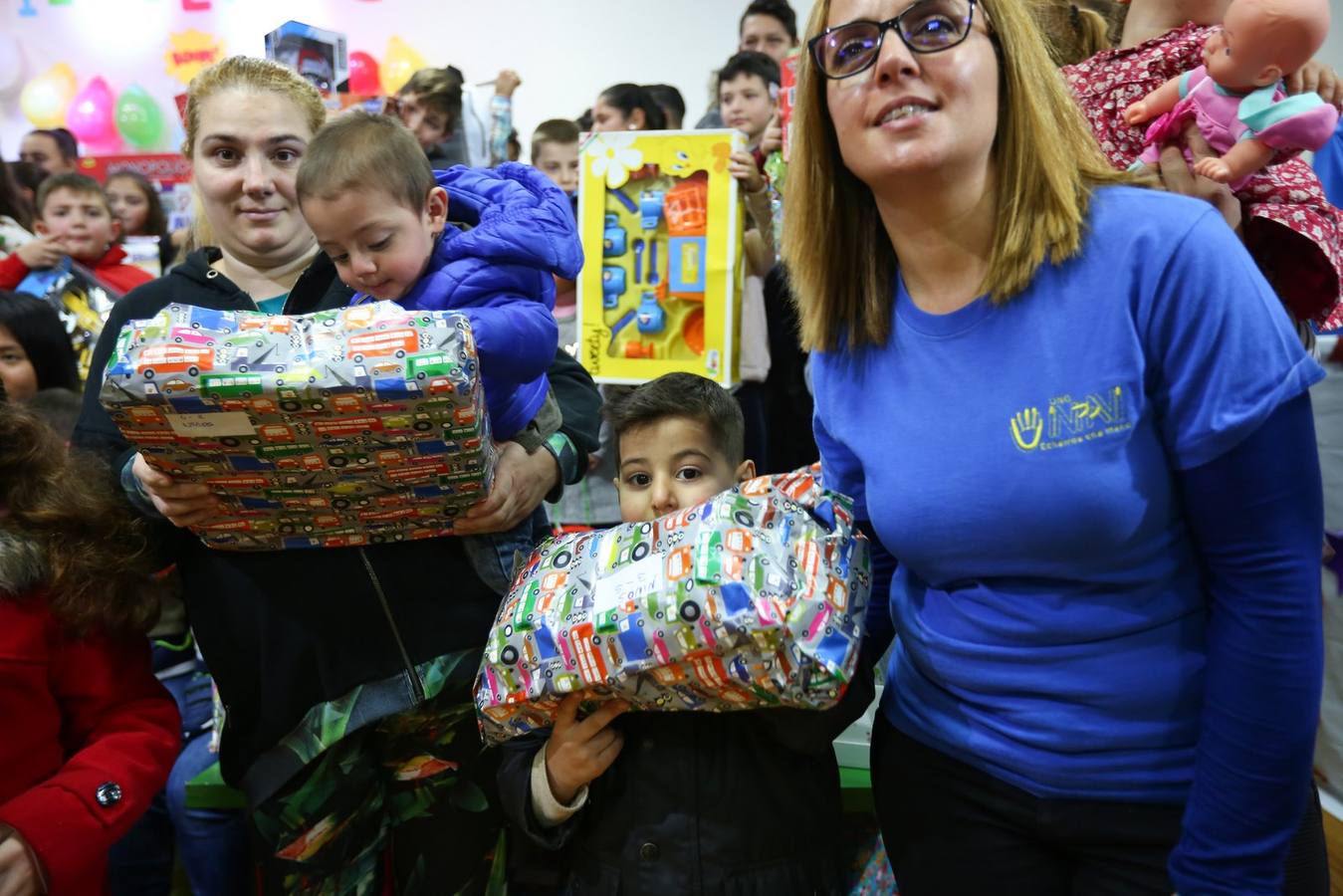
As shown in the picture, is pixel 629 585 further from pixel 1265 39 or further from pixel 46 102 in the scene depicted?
pixel 46 102

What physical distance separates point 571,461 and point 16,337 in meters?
1.97

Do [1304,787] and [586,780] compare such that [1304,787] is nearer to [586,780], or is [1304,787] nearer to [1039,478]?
[1039,478]

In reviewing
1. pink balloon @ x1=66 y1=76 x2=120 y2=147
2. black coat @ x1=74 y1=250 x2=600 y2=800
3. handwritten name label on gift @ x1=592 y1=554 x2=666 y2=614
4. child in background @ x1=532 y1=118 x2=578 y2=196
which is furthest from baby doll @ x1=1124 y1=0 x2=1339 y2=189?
pink balloon @ x1=66 y1=76 x2=120 y2=147

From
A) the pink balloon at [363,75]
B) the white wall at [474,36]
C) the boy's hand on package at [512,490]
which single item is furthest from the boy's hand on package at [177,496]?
the pink balloon at [363,75]

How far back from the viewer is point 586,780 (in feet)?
4.47

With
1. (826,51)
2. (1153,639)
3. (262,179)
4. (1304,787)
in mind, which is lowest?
(1304,787)

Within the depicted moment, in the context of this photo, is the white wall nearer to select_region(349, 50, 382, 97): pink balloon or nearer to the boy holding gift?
select_region(349, 50, 382, 97): pink balloon

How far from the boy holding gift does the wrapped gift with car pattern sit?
0.09 meters

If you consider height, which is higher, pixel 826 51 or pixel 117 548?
pixel 826 51

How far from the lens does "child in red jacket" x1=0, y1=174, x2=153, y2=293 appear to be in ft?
12.5

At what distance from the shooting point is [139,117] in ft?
22.6

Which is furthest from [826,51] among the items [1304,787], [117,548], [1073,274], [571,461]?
[117,548]

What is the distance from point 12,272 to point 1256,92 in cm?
403

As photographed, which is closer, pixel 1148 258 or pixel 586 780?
pixel 1148 258
